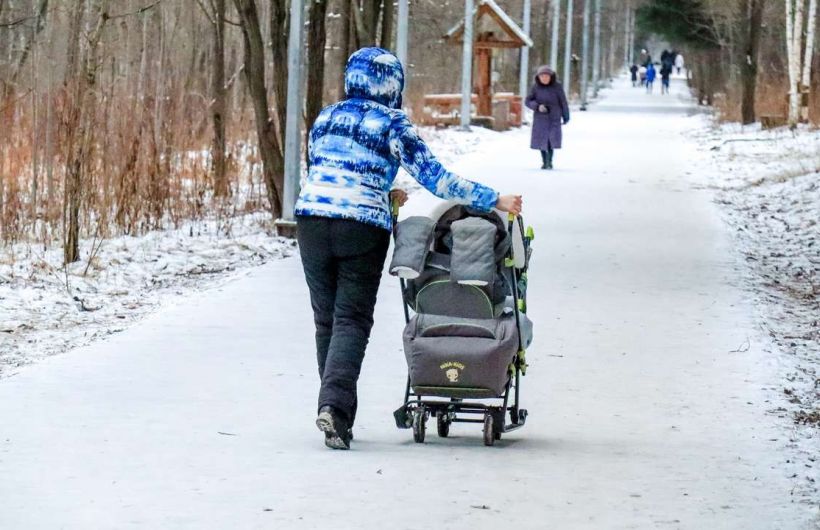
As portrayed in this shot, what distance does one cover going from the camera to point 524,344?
7.54m

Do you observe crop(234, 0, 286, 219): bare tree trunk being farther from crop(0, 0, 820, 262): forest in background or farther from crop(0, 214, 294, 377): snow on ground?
crop(0, 214, 294, 377): snow on ground

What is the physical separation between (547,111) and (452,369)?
20230mm

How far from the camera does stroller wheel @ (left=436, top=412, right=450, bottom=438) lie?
24.9 feet

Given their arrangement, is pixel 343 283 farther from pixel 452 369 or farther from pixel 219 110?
pixel 219 110

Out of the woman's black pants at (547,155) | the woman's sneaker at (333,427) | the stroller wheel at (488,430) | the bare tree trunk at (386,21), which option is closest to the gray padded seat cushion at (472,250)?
the stroller wheel at (488,430)

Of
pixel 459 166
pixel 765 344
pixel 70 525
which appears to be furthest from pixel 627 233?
pixel 70 525

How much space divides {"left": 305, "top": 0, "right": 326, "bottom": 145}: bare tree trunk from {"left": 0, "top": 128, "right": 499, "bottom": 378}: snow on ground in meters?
1.62

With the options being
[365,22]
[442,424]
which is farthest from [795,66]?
[442,424]

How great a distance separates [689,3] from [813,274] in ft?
132

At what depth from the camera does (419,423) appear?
7453 millimetres

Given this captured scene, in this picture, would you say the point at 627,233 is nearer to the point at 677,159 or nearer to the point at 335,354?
the point at 335,354

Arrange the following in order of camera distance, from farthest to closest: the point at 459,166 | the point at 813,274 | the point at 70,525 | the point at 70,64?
the point at 459,166, the point at 70,64, the point at 813,274, the point at 70,525

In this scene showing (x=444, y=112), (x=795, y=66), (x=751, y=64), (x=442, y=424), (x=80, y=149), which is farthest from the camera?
(x=444, y=112)

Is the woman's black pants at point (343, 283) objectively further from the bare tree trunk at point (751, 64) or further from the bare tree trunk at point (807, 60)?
the bare tree trunk at point (751, 64)
